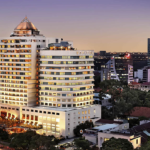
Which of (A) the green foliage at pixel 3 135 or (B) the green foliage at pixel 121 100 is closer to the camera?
(A) the green foliage at pixel 3 135

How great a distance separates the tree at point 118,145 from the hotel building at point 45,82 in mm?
24810

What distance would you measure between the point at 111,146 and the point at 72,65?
36.2m

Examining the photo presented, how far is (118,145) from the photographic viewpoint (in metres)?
73.0

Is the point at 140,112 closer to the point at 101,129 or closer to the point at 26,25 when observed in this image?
the point at 101,129

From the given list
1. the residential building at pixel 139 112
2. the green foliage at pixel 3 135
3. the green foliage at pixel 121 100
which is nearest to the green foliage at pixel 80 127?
the green foliage at pixel 121 100

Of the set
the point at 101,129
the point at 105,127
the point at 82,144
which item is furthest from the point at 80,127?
the point at 82,144

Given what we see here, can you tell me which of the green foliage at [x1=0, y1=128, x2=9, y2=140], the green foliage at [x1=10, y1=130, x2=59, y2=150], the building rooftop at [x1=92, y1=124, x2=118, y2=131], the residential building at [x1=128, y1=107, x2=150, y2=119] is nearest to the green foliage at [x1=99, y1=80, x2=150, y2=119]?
the residential building at [x1=128, y1=107, x2=150, y2=119]

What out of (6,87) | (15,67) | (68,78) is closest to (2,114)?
(6,87)

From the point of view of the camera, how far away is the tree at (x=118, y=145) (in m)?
72.4

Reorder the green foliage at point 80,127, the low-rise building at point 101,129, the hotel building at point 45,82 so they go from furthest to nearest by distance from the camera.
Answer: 1. the hotel building at point 45,82
2. the green foliage at point 80,127
3. the low-rise building at point 101,129

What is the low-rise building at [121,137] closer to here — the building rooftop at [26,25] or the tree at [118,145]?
the tree at [118,145]

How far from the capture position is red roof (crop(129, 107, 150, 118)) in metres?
116

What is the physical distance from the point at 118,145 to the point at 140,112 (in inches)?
1826

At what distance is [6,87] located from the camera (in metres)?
113
